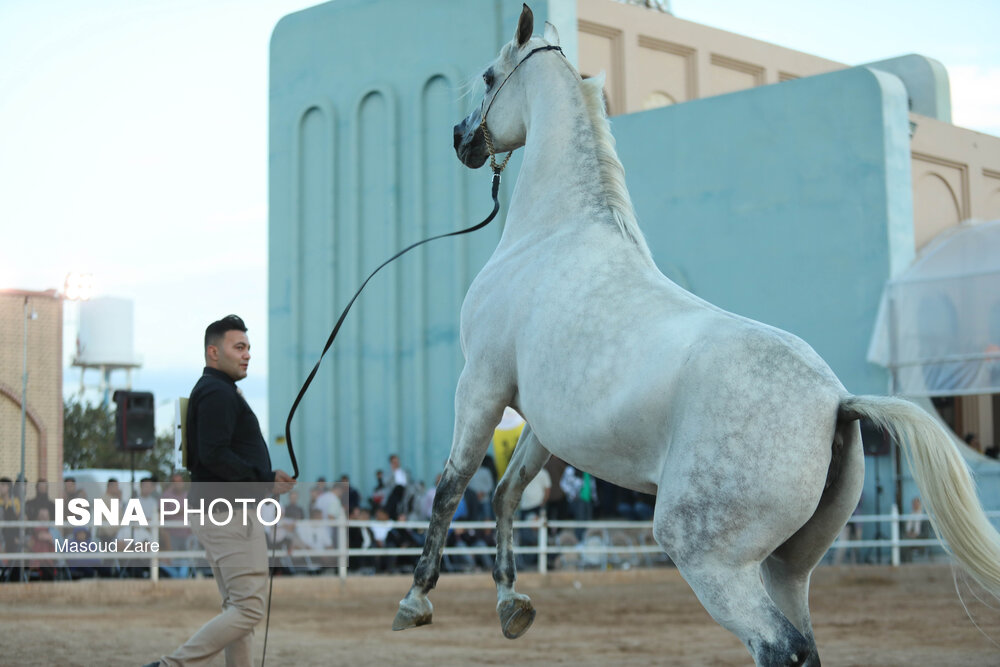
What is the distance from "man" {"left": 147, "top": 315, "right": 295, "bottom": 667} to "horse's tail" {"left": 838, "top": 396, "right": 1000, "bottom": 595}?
2999 millimetres

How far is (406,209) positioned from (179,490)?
1060cm

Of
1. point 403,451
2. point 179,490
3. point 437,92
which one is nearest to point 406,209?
point 437,92

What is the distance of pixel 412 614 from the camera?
177 inches

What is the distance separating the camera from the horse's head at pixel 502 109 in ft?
16.8

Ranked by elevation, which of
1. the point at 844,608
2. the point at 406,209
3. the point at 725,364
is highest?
the point at 406,209

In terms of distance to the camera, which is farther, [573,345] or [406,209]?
Answer: [406,209]

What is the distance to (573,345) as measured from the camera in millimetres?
4168

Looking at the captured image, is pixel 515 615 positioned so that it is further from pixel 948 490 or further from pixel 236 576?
pixel 236 576

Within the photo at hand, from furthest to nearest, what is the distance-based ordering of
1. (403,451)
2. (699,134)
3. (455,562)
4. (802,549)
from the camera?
(403,451) → (699,134) → (455,562) → (802,549)

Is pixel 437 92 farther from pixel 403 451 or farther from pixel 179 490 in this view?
pixel 179 490

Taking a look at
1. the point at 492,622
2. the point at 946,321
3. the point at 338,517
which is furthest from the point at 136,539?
the point at 946,321

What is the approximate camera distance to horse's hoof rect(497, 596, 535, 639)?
4.55 metres

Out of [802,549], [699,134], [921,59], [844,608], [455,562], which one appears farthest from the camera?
[921,59]

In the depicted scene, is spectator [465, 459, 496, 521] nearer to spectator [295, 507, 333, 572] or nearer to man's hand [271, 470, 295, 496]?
spectator [295, 507, 333, 572]
